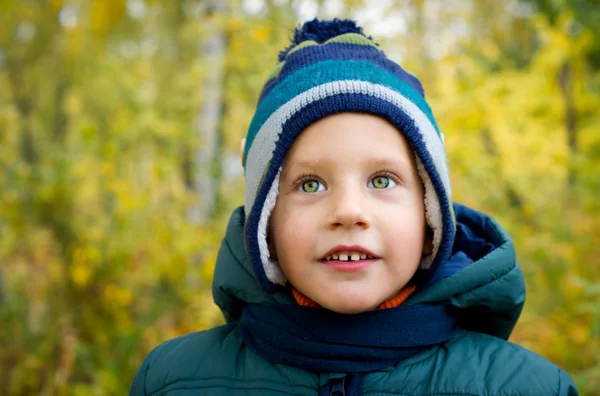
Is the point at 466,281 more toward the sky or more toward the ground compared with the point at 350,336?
more toward the sky

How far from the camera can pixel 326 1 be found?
4.62m

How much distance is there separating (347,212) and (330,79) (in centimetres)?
35

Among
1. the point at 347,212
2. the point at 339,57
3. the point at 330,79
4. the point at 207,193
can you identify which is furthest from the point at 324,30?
the point at 207,193

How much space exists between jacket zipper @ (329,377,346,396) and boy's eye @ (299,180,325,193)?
498 mm

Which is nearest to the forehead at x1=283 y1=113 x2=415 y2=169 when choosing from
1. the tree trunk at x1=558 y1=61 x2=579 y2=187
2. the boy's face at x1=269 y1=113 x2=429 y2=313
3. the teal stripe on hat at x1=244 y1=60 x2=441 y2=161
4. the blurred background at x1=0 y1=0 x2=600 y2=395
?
the boy's face at x1=269 y1=113 x2=429 y2=313

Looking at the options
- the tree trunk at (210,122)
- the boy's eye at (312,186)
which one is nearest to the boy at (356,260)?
the boy's eye at (312,186)

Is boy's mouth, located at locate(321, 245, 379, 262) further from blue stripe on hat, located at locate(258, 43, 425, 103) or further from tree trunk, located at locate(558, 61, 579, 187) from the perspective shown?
tree trunk, located at locate(558, 61, 579, 187)

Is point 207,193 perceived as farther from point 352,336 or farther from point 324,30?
point 352,336

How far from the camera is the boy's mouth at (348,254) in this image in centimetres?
137

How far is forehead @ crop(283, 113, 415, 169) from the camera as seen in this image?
1.38m

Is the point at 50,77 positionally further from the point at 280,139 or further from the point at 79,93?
the point at 280,139

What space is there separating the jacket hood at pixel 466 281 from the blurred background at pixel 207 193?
6.36ft

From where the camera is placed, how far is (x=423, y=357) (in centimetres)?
151

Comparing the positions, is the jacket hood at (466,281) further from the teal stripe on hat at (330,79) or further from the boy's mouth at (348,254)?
the teal stripe on hat at (330,79)
